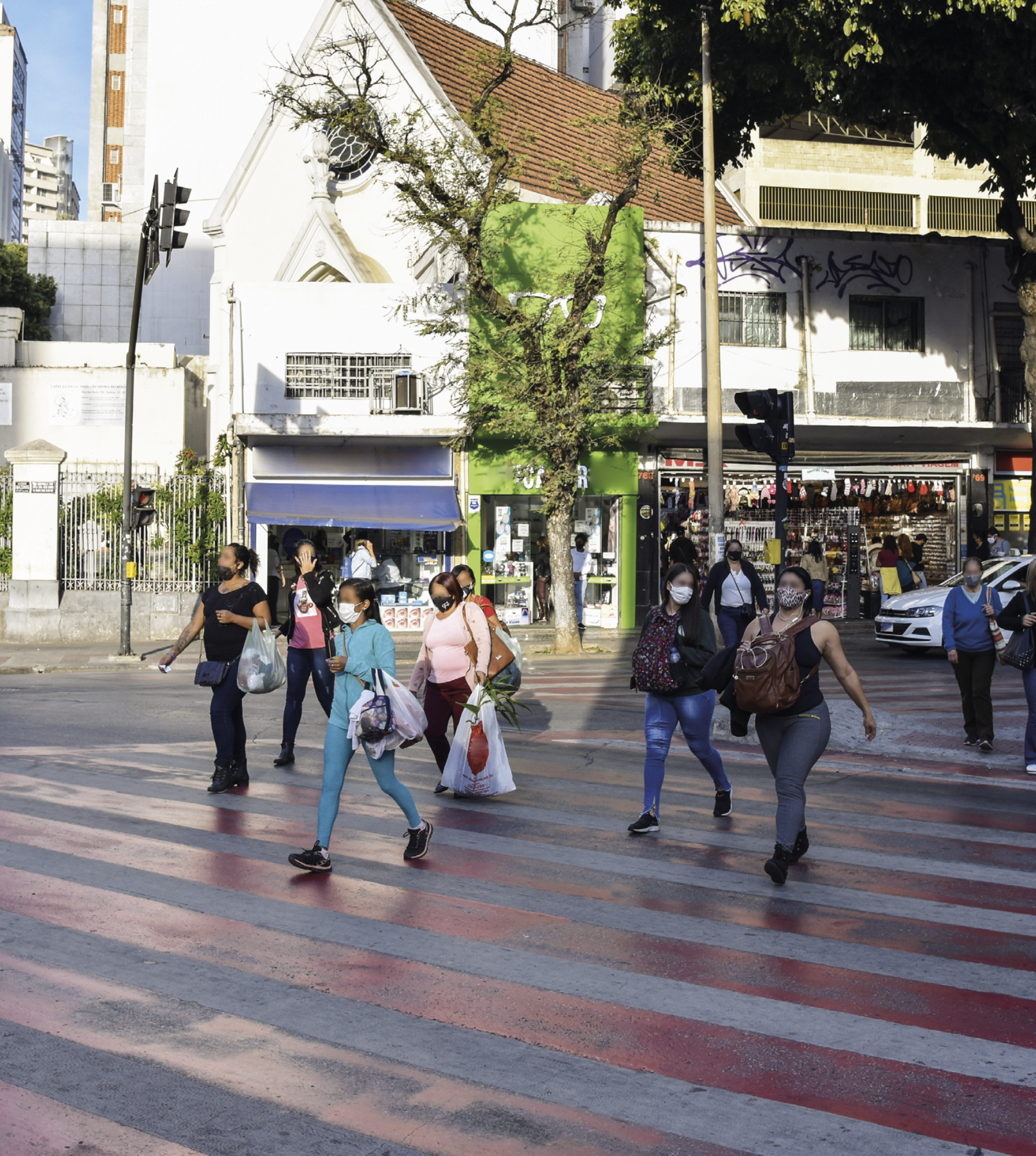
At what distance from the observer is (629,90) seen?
71.8ft

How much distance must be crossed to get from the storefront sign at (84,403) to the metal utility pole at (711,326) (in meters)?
16.0

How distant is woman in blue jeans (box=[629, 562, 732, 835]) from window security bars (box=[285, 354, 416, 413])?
19074 mm

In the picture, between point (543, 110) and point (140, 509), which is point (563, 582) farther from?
point (543, 110)

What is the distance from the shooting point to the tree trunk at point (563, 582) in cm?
2125

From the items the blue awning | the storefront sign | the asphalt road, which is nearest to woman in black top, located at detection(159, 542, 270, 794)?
the asphalt road

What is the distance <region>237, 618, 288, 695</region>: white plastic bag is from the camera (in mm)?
9523

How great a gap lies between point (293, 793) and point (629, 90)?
16.1 metres

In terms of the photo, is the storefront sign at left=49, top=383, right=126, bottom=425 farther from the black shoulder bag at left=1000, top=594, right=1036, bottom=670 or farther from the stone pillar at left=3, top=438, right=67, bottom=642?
the black shoulder bag at left=1000, top=594, right=1036, bottom=670

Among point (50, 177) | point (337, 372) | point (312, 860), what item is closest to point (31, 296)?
point (337, 372)

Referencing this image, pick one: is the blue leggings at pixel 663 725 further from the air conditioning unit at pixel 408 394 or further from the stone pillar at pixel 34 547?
the stone pillar at pixel 34 547

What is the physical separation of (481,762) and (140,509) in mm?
14428

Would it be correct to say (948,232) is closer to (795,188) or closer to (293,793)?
(795,188)

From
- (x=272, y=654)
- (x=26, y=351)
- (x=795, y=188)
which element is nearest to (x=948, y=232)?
(x=795, y=188)

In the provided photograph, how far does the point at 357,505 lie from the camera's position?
25984mm
